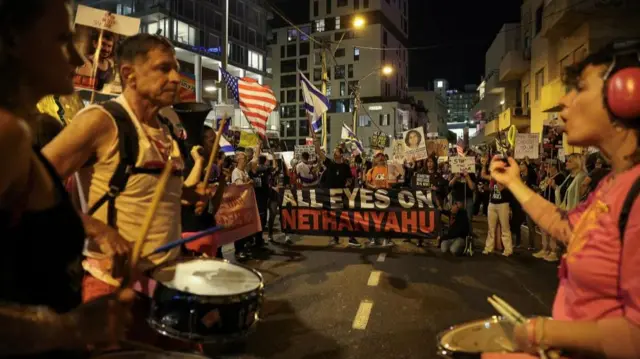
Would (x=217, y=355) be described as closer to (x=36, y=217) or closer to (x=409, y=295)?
(x=409, y=295)

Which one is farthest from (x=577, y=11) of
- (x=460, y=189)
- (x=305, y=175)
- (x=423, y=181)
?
(x=305, y=175)

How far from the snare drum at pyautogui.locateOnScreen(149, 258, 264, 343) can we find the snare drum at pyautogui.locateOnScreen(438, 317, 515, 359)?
2.74 feet

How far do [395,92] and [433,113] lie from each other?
3264 centimetres

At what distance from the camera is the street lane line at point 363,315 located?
581 cm

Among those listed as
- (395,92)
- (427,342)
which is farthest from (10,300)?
(395,92)

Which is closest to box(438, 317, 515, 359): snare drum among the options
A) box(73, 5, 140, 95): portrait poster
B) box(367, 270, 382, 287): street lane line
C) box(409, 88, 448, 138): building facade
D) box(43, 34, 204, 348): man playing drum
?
box(43, 34, 204, 348): man playing drum

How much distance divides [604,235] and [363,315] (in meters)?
4.82

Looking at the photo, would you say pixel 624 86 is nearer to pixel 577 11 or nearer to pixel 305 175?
pixel 305 175

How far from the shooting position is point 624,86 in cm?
167

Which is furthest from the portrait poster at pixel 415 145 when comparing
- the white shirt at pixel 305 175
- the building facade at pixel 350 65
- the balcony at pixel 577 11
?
the building facade at pixel 350 65

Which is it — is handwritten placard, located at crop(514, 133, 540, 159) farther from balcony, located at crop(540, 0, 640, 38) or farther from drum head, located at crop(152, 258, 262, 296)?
drum head, located at crop(152, 258, 262, 296)

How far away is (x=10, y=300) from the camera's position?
4.08 feet

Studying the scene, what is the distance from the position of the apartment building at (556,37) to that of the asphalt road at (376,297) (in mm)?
10513

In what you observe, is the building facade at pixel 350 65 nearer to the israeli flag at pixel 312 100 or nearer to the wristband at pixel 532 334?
the israeli flag at pixel 312 100
